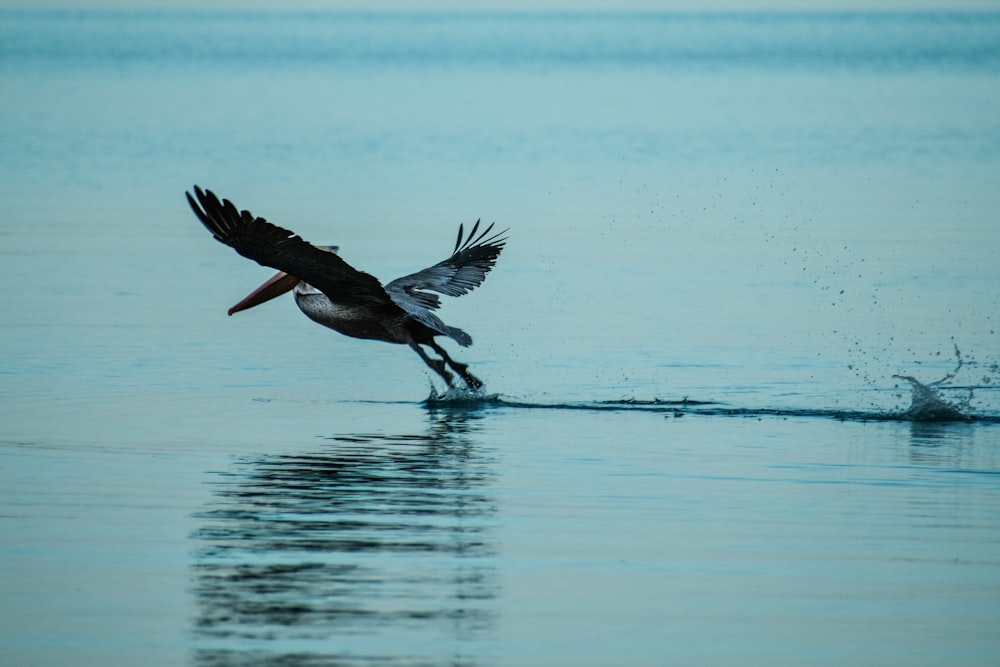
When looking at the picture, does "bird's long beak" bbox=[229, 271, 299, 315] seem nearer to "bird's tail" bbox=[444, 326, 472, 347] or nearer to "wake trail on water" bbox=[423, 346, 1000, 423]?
"wake trail on water" bbox=[423, 346, 1000, 423]

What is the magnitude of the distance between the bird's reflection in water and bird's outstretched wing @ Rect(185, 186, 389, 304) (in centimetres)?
113

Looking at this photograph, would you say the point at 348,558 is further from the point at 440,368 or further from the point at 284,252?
the point at 440,368

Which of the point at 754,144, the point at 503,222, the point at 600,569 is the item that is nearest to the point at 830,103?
the point at 754,144

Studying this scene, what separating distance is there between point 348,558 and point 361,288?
12.8 feet

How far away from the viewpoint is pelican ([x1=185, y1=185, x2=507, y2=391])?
412 inches

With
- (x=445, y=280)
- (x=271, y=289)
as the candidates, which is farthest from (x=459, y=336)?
(x=271, y=289)

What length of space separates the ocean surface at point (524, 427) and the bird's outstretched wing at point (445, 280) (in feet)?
1.86

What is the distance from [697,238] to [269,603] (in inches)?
502

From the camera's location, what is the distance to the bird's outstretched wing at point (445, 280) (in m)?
11.8

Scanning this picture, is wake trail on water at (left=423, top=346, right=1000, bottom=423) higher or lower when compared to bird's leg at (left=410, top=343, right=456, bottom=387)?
lower

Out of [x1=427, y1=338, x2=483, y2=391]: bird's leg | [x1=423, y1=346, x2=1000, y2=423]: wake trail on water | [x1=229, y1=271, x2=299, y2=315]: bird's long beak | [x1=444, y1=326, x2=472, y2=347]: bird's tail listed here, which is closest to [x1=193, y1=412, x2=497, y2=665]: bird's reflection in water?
[x1=444, y1=326, x2=472, y2=347]: bird's tail

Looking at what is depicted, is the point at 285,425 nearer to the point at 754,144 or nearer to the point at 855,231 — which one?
the point at 855,231

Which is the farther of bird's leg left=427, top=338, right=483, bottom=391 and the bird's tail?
bird's leg left=427, top=338, right=483, bottom=391

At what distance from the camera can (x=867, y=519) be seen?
Result: 8.45 m
